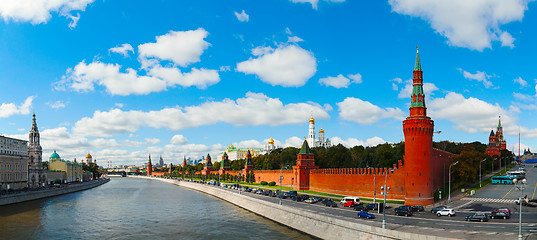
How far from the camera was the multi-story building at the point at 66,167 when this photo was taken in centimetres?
14323

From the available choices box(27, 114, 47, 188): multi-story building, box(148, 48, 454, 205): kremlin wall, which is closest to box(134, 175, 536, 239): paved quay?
box(148, 48, 454, 205): kremlin wall

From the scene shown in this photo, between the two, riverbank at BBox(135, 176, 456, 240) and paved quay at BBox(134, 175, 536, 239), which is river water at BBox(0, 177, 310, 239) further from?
paved quay at BBox(134, 175, 536, 239)

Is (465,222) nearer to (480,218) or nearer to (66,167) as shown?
(480,218)

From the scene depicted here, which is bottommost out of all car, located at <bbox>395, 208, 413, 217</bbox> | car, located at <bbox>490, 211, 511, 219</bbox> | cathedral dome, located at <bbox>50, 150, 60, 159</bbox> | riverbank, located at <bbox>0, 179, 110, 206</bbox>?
riverbank, located at <bbox>0, 179, 110, 206</bbox>

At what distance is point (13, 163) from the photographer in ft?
309

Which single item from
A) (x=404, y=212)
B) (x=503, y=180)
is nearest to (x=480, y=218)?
(x=404, y=212)

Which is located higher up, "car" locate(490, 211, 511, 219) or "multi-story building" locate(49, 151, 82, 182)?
"car" locate(490, 211, 511, 219)

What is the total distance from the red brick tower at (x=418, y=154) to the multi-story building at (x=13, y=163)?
77.9 meters

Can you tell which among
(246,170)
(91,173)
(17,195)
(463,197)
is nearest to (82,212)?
(17,195)

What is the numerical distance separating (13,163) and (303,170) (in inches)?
2629

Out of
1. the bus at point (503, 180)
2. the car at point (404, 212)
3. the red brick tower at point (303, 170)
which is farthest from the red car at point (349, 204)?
the bus at point (503, 180)

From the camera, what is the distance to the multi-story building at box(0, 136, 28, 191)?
88.6 meters

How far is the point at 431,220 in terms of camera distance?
1607 inches

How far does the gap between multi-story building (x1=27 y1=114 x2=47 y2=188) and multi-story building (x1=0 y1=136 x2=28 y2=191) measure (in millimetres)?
6793
